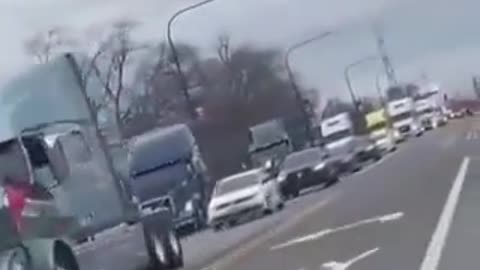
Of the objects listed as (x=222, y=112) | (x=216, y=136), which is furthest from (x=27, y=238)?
(x=222, y=112)

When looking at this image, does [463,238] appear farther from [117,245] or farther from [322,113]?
[322,113]

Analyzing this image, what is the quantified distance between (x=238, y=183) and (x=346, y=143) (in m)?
15.8

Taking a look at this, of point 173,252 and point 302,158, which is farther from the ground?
point 173,252

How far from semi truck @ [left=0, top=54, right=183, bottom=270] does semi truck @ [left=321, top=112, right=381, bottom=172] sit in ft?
103

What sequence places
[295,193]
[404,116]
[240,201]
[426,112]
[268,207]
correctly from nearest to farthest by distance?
[240,201], [268,207], [295,193], [404,116], [426,112]

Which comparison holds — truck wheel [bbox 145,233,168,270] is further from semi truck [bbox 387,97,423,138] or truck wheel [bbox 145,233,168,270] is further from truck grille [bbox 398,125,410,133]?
truck grille [bbox 398,125,410,133]

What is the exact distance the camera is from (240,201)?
3972 cm

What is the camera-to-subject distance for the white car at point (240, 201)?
39531 mm

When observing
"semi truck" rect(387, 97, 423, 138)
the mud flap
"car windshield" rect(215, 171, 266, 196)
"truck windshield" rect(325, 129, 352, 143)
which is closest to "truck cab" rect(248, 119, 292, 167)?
"truck windshield" rect(325, 129, 352, 143)

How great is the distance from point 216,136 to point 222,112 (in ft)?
25.3

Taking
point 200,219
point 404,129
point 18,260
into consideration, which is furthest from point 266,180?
point 404,129

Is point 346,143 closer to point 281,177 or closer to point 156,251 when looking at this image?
point 281,177

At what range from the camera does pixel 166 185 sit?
1565 inches

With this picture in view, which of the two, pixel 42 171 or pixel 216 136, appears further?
pixel 216 136
